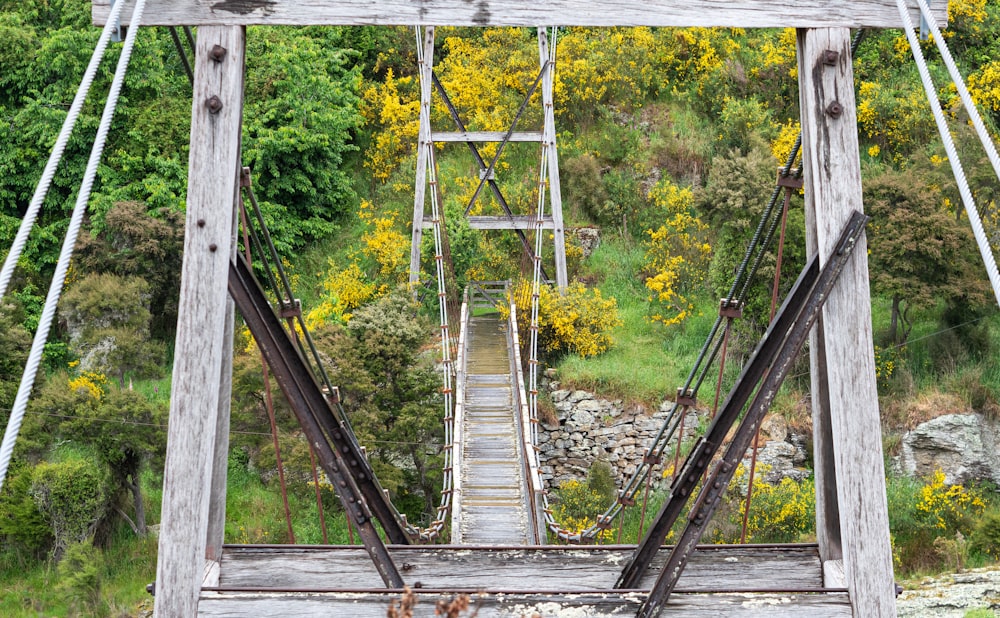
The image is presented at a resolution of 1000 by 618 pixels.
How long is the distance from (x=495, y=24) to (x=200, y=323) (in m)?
1.11

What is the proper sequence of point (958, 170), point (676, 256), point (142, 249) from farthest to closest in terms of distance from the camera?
1. point (676, 256)
2. point (142, 249)
3. point (958, 170)

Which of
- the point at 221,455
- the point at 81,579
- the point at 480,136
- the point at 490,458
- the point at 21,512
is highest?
the point at 480,136

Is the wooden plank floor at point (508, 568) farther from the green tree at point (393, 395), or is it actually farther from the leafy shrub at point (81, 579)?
the leafy shrub at point (81, 579)

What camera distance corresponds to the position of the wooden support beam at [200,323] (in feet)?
8.69

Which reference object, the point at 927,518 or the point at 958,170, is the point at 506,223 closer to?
the point at 927,518

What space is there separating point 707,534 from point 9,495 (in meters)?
7.54

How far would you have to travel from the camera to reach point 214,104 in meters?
2.78

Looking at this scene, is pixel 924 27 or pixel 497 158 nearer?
pixel 924 27

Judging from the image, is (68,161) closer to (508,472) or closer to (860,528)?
(508,472)

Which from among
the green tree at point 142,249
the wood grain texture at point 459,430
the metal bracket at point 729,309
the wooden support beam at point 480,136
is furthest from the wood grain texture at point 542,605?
the green tree at point 142,249

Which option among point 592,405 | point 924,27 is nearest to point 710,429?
point 924,27

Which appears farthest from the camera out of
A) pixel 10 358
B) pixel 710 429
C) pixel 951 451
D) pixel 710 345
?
pixel 951 451

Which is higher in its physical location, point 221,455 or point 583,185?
point 583,185

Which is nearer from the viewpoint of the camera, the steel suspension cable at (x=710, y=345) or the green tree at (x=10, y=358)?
the steel suspension cable at (x=710, y=345)
